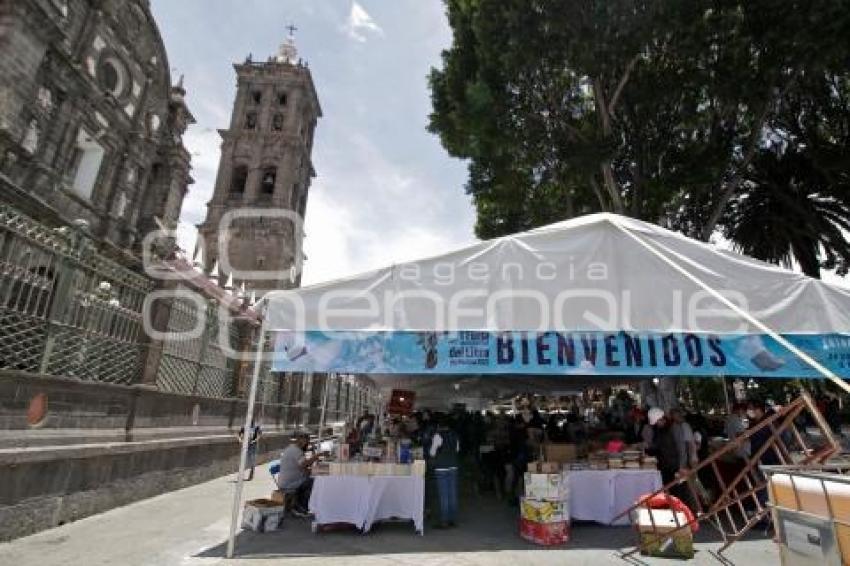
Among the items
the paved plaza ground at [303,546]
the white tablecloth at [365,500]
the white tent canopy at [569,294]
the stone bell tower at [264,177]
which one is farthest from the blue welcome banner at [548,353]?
the stone bell tower at [264,177]

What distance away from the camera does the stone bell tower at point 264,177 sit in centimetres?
4041

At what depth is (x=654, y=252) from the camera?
24.1 feet

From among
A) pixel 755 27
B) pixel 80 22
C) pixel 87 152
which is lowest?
pixel 755 27

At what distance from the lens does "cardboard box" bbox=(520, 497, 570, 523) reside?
7078mm

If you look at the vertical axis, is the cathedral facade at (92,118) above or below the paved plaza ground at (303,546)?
above

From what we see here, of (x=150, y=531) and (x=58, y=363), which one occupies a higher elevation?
(x=58, y=363)

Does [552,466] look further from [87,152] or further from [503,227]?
[87,152]

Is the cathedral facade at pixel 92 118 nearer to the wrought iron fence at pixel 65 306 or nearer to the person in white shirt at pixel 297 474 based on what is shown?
→ the wrought iron fence at pixel 65 306

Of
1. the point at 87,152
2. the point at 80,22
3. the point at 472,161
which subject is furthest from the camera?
the point at 87,152

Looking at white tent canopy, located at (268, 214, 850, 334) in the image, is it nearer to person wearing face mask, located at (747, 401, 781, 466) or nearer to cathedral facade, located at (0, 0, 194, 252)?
person wearing face mask, located at (747, 401, 781, 466)

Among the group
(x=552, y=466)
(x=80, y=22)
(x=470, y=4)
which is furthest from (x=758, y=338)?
(x=80, y=22)

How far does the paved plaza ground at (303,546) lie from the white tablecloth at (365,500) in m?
0.25

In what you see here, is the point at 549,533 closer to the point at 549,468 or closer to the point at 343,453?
the point at 549,468

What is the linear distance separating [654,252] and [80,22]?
80.8 feet
